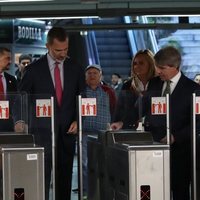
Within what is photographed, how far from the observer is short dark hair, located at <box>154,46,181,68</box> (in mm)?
7211

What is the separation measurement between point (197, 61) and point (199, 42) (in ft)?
1.82

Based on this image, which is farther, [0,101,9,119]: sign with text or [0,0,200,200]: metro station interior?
[0,0,200,200]: metro station interior

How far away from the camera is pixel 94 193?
7.75 m

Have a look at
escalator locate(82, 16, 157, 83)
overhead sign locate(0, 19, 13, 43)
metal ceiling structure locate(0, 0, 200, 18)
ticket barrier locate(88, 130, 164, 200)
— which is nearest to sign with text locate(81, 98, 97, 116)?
ticket barrier locate(88, 130, 164, 200)

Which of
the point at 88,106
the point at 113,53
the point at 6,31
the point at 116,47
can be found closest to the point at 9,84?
the point at 88,106

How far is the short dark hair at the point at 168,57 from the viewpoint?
284 inches

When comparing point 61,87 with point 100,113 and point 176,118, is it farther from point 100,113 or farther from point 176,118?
point 176,118

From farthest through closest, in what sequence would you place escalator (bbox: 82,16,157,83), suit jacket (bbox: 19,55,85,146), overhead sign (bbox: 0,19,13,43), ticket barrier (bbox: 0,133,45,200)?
1. escalator (bbox: 82,16,157,83)
2. overhead sign (bbox: 0,19,13,43)
3. suit jacket (bbox: 19,55,85,146)
4. ticket barrier (bbox: 0,133,45,200)

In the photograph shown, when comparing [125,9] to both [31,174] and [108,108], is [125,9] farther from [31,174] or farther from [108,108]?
[31,174]

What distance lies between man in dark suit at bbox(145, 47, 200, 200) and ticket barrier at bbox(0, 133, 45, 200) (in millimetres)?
1404

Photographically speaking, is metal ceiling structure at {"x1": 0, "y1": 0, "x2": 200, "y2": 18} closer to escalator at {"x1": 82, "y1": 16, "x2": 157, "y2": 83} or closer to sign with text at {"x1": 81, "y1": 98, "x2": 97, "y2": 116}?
sign with text at {"x1": 81, "y1": 98, "x2": 97, "y2": 116}

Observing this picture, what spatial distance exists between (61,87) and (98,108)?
1.97ft

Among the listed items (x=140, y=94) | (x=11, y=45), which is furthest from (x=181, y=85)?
(x=11, y=45)

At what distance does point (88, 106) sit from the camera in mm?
7320
